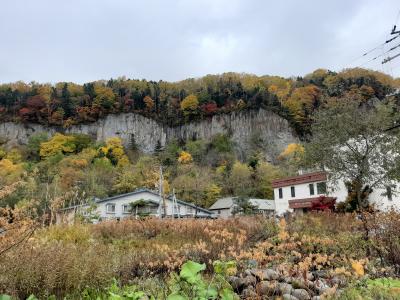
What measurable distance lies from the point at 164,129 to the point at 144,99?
30.9ft

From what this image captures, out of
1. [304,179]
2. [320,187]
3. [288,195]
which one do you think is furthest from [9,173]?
[320,187]

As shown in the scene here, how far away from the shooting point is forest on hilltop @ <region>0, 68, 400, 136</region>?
317 ft

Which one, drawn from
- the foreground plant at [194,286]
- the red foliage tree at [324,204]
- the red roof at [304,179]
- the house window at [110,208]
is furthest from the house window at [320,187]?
the foreground plant at [194,286]

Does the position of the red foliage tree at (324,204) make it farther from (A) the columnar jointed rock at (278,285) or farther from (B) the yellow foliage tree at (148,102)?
(B) the yellow foliage tree at (148,102)

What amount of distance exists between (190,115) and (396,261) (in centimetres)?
9554

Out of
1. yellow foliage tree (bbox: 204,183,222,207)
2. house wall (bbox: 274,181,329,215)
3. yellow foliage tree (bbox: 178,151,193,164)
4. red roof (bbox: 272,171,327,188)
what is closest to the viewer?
red roof (bbox: 272,171,327,188)

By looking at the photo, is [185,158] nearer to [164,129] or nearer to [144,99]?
[164,129]

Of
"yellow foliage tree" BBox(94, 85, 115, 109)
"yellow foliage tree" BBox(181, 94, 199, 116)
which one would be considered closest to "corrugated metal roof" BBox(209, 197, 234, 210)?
"yellow foliage tree" BBox(181, 94, 199, 116)

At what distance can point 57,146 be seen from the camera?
259 ft

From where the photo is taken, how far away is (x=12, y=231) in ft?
13.5

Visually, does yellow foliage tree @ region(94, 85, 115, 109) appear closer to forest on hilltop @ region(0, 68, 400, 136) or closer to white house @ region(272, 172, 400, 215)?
forest on hilltop @ region(0, 68, 400, 136)

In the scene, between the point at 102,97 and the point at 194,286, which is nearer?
the point at 194,286

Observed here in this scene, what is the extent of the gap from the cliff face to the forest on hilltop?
1608 mm

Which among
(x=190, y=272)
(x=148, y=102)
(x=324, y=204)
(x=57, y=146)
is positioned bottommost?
(x=190, y=272)
